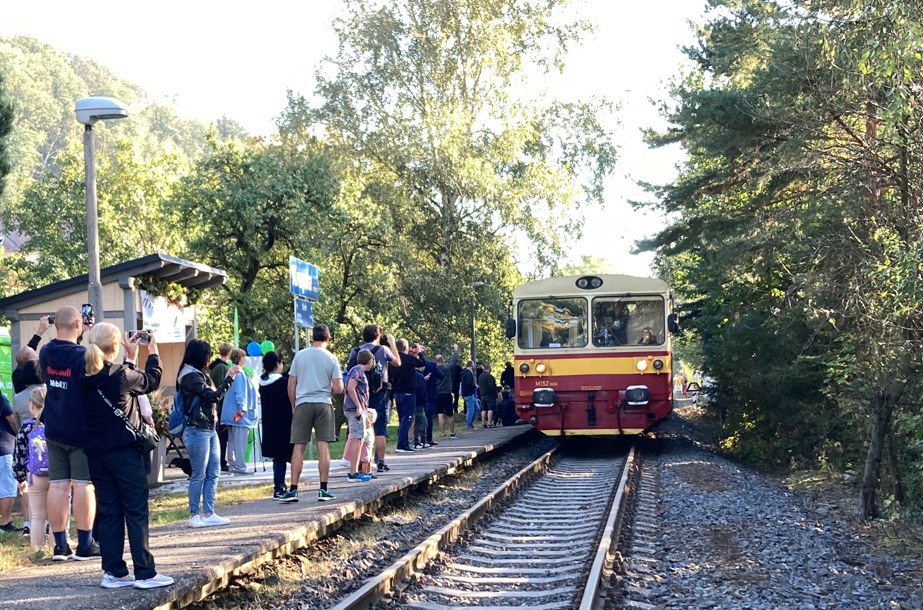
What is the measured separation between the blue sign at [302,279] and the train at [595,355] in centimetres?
490

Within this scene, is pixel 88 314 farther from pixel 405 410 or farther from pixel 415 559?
pixel 405 410

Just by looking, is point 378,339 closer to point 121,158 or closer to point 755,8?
point 755,8

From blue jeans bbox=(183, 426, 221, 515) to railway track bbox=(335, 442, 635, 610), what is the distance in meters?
1.99

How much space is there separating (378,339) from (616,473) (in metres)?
5.15

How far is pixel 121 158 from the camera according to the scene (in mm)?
49125

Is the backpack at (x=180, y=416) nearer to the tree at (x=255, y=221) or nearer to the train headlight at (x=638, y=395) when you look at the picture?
the train headlight at (x=638, y=395)

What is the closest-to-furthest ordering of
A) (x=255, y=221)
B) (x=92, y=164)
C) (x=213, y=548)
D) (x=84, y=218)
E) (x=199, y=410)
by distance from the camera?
(x=213, y=548), (x=199, y=410), (x=92, y=164), (x=255, y=221), (x=84, y=218)

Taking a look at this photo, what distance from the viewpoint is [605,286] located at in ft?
63.9

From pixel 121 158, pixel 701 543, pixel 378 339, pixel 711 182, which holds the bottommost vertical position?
pixel 701 543

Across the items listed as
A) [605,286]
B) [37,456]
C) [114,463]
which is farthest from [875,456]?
[114,463]

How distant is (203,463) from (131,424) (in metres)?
2.46

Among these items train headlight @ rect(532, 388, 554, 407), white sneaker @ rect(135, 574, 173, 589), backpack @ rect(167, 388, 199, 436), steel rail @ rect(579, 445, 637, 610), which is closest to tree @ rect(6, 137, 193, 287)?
train headlight @ rect(532, 388, 554, 407)

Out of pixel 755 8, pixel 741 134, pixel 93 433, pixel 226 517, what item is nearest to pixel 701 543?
pixel 226 517

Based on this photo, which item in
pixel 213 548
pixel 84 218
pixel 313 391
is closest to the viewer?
pixel 213 548
